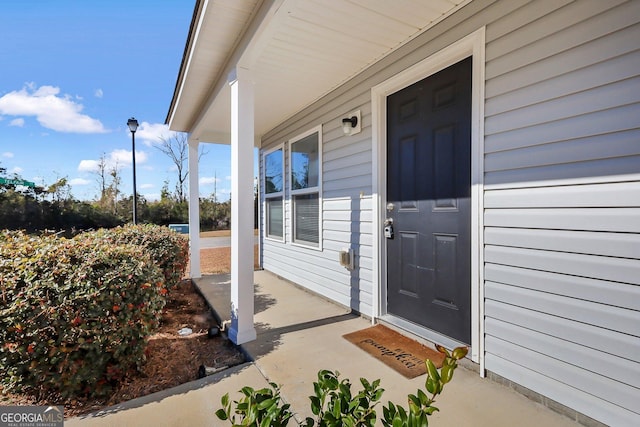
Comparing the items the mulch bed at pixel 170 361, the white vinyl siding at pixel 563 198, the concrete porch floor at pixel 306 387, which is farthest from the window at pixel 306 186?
the white vinyl siding at pixel 563 198

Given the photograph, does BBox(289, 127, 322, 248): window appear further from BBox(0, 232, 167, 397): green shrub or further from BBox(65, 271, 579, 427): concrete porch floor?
BBox(0, 232, 167, 397): green shrub

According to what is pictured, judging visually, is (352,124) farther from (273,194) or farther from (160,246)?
(160,246)

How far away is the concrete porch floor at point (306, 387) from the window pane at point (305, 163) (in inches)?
79.7

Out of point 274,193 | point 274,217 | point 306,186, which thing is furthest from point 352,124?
point 274,217

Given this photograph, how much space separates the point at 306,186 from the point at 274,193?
1.27 m

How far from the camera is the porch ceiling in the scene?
2.07m

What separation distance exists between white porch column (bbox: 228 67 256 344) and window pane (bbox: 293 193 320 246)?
5.12 feet

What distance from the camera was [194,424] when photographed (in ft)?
5.21

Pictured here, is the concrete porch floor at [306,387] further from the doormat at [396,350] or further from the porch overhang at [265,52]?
the porch overhang at [265,52]

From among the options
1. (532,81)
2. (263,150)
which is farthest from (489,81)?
(263,150)

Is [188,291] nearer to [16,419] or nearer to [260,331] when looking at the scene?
[260,331]

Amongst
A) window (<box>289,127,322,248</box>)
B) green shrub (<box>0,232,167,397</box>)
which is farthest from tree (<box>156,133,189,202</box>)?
green shrub (<box>0,232,167,397</box>)

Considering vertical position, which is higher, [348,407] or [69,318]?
[348,407]

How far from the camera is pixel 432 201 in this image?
2365mm
